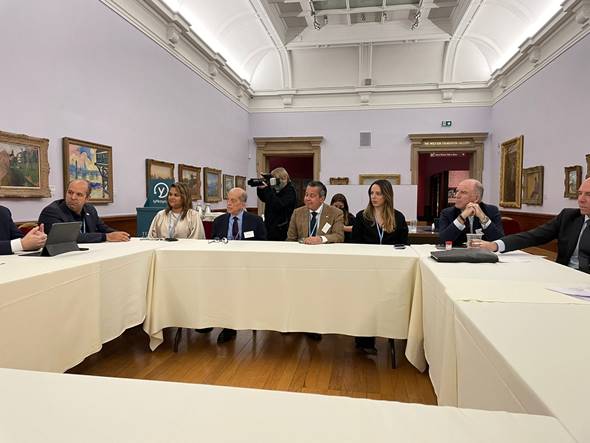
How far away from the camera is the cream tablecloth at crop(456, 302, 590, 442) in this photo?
829mm

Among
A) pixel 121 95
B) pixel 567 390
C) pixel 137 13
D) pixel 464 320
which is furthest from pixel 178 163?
pixel 567 390

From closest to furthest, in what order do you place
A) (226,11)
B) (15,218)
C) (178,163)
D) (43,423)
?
(43,423)
(15,218)
(178,163)
(226,11)

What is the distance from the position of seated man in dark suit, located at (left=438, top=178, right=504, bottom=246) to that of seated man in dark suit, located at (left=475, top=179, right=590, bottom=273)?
37 centimetres

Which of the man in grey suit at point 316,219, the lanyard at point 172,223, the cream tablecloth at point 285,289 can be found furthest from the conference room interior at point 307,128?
the lanyard at point 172,223

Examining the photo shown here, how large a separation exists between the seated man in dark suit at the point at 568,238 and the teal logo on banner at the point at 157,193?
179 inches

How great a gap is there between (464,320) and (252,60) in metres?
9.87

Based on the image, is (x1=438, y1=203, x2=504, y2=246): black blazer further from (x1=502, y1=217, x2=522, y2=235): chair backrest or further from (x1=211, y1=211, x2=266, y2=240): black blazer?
(x1=502, y1=217, x2=522, y2=235): chair backrest

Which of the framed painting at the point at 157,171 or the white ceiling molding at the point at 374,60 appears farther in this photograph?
the white ceiling molding at the point at 374,60

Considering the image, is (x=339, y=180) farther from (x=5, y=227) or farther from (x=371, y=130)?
(x=5, y=227)

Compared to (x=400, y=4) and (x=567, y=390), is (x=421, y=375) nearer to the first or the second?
(x=567, y=390)

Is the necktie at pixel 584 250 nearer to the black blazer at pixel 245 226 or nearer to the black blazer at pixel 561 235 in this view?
the black blazer at pixel 561 235

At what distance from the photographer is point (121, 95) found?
5.46 m

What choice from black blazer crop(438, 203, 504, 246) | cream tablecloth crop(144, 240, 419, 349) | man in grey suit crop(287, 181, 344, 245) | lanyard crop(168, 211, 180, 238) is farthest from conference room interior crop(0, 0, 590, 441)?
lanyard crop(168, 211, 180, 238)

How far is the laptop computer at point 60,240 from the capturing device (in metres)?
2.58
